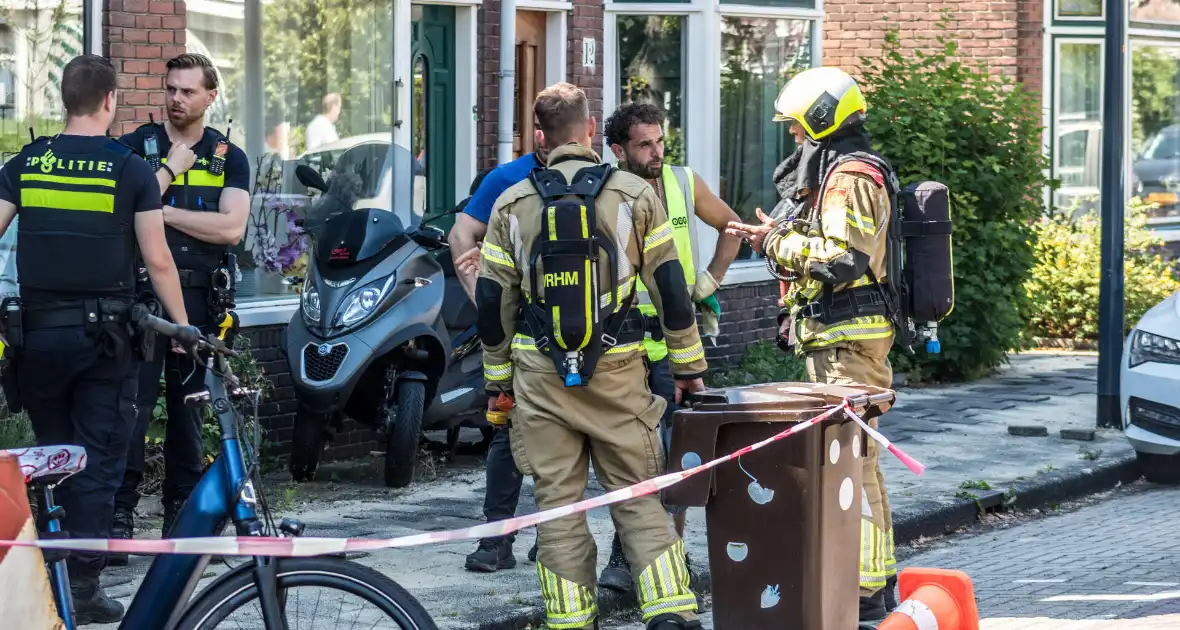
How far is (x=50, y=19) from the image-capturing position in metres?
8.40

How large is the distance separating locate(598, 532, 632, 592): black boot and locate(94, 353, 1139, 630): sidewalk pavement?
42 millimetres

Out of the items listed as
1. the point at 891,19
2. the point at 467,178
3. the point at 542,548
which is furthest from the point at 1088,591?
the point at 891,19

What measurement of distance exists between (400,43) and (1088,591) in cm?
528

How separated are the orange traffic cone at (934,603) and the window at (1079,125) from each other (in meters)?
13.0

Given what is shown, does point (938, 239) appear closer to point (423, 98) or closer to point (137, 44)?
point (137, 44)

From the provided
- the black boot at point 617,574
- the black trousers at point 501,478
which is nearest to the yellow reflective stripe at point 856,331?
the black trousers at point 501,478

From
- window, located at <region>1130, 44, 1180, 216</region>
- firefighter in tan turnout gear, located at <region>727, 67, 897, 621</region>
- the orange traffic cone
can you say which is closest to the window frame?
firefighter in tan turnout gear, located at <region>727, 67, 897, 621</region>

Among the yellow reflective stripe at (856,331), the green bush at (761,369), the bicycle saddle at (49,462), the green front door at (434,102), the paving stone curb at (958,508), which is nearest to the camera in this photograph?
the bicycle saddle at (49,462)

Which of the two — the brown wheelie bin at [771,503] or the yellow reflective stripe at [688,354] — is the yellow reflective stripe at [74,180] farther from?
the brown wheelie bin at [771,503]

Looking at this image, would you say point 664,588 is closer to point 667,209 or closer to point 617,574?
point 617,574

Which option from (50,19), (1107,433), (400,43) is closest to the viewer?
(50,19)

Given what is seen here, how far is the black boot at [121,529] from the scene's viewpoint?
6762 millimetres

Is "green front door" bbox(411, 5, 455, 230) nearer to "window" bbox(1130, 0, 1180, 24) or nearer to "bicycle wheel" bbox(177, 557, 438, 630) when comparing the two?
"bicycle wheel" bbox(177, 557, 438, 630)

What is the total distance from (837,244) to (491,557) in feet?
6.32
